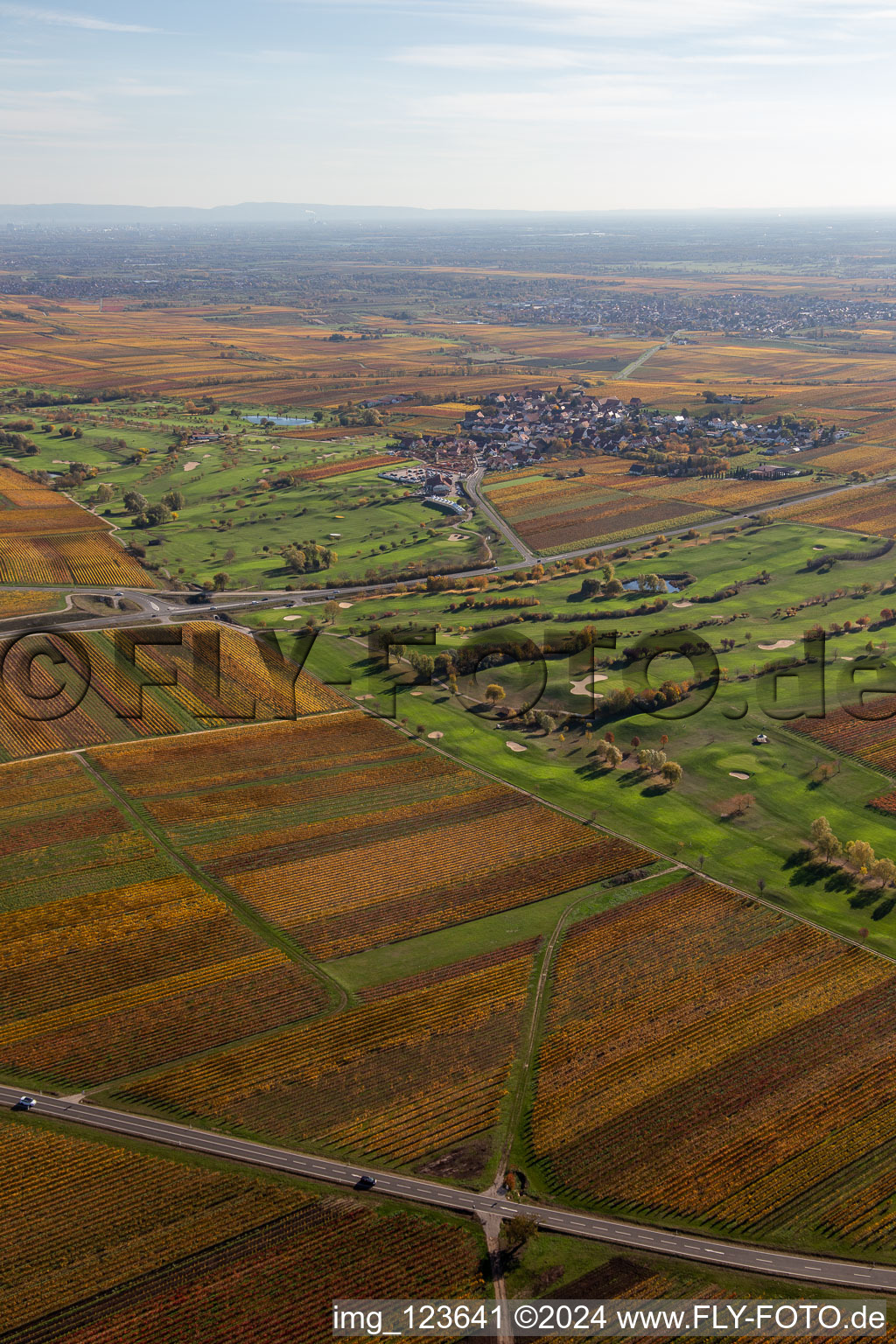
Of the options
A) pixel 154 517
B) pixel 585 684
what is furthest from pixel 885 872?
pixel 154 517

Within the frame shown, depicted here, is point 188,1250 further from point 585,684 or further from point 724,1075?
point 585,684

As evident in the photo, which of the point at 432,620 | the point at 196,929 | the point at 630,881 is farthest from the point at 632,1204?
the point at 432,620

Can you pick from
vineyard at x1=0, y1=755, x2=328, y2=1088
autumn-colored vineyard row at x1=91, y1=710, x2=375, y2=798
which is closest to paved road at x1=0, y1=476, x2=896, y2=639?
autumn-colored vineyard row at x1=91, y1=710, x2=375, y2=798

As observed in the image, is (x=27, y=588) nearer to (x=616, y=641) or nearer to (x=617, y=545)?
(x=616, y=641)

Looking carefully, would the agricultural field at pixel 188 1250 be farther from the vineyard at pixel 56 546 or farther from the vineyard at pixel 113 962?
the vineyard at pixel 56 546

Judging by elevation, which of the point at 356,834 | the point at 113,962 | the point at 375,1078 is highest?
the point at 356,834

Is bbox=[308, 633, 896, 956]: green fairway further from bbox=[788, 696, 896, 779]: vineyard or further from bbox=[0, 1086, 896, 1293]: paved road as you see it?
bbox=[0, 1086, 896, 1293]: paved road
